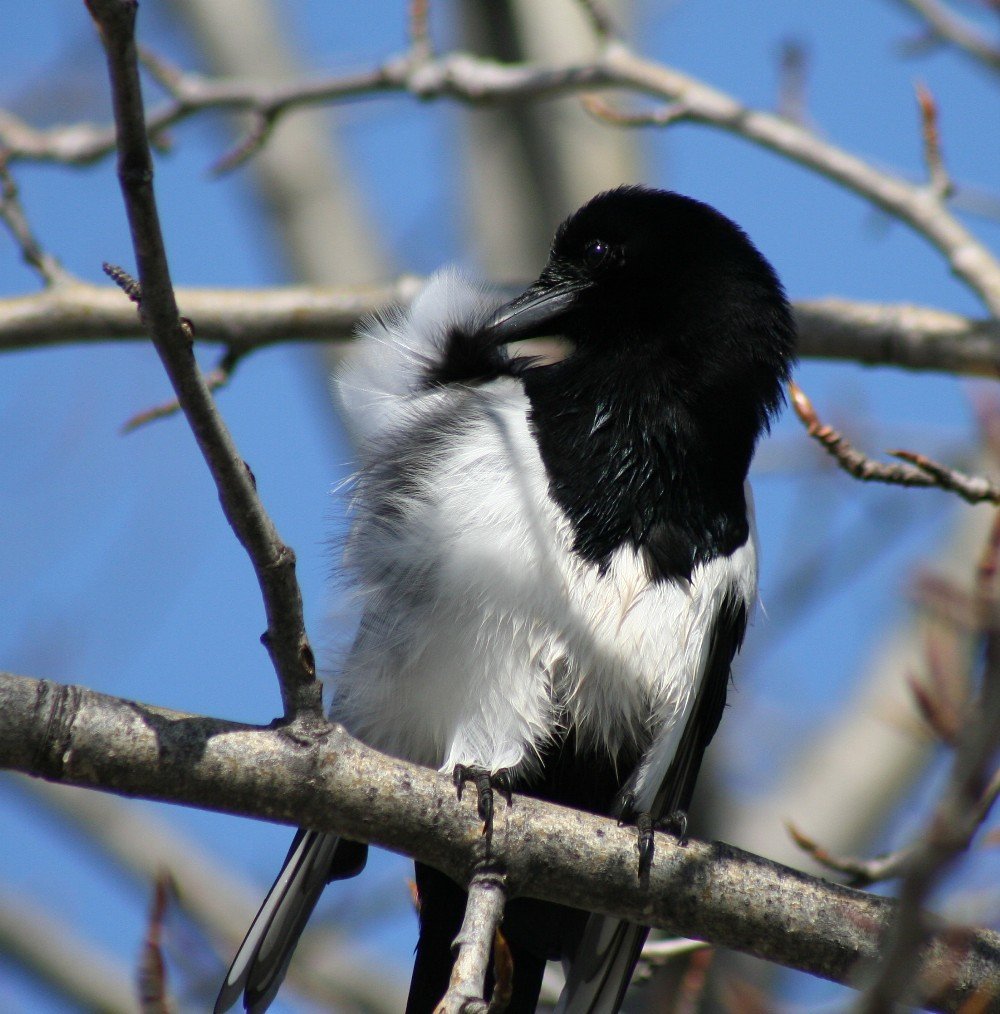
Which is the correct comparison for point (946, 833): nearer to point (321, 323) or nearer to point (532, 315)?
point (532, 315)

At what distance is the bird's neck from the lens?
339 centimetres

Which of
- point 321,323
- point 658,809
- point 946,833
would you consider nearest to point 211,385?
point 321,323

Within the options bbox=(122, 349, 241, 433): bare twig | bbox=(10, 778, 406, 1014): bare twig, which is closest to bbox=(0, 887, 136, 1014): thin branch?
bbox=(10, 778, 406, 1014): bare twig

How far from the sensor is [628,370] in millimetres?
3723

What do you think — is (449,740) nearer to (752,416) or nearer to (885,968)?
(752,416)

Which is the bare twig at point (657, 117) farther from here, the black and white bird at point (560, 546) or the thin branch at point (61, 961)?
the thin branch at point (61, 961)

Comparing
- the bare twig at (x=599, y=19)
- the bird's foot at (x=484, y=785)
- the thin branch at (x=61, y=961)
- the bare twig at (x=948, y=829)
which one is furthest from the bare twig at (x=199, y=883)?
the bare twig at (x=948, y=829)

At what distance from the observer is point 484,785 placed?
111 inches

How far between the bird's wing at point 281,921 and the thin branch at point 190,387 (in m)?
0.80

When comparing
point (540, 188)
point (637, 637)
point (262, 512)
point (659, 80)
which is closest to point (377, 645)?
point (637, 637)

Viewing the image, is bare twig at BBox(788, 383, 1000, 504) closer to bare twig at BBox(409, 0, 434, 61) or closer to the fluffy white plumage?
the fluffy white plumage

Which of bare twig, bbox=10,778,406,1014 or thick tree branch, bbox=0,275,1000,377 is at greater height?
thick tree branch, bbox=0,275,1000,377

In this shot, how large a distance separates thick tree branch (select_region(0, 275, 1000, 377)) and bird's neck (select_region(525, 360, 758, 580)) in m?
0.70

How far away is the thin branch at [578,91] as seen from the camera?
4.36 metres
